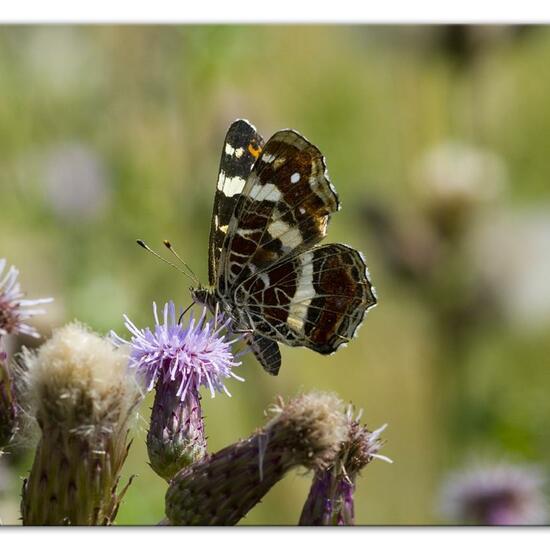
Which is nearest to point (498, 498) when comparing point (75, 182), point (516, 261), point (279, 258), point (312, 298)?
point (312, 298)

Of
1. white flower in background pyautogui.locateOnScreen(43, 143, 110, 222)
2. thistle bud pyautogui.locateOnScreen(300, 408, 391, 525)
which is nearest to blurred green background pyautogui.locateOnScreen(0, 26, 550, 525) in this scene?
white flower in background pyautogui.locateOnScreen(43, 143, 110, 222)

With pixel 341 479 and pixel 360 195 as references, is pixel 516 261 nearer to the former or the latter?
pixel 360 195

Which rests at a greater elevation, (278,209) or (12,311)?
(278,209)

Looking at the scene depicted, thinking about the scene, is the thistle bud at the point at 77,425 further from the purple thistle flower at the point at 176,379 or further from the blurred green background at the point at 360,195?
the blurred green background at the point at 360,195

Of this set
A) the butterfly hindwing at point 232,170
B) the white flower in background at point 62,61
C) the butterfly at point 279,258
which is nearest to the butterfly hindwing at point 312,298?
the butterfly at point 279,258

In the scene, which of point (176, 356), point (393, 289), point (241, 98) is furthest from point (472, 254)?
point (176, 356)
